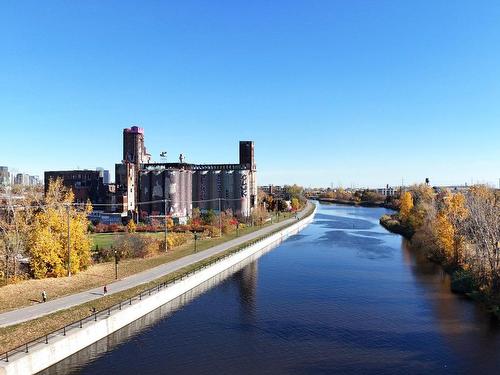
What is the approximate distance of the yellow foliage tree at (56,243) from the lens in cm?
3878

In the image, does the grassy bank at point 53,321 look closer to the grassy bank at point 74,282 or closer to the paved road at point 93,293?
the paved road at point 93,293

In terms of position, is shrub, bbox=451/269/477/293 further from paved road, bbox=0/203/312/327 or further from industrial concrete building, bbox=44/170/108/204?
industrial concrete building, bbox=44/170/108/204

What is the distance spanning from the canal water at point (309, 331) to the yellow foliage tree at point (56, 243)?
35.4 ft

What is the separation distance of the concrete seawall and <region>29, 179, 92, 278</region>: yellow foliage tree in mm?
9660

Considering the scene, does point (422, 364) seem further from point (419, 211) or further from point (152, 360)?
point (419, 211)

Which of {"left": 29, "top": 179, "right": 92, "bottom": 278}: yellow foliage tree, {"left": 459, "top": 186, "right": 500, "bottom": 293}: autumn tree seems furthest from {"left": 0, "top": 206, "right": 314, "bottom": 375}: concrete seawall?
{"left": 459, "top": 186, "right": 500, "bottom": 293}: autumn tree

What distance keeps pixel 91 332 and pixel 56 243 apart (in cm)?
1481

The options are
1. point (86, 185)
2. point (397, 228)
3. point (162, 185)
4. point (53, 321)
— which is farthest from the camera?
point (86, 185)

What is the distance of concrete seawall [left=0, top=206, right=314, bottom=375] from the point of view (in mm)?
22875

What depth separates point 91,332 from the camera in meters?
27.9

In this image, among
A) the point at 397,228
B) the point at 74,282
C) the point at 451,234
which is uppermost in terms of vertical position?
the point at 451,234

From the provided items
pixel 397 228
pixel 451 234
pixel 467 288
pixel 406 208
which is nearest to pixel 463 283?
pixel 467 288

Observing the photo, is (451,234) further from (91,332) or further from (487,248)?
(91,332)

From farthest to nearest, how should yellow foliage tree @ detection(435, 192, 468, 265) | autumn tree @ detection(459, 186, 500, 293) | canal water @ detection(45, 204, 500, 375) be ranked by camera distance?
yellow foliage tree @ detection(435, 192, 468, 265), autumn tree @ detection(459, 186, 500, 293), canal water @ detection(45, 204, 500, 375)
